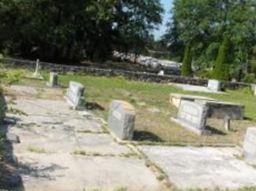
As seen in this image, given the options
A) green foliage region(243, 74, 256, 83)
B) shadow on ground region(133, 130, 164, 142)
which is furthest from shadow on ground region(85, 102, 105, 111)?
green foliage region(243, 74, 256, 83)

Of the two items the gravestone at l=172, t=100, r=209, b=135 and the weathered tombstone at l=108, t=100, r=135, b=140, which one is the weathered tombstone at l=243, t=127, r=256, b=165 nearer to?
the weathered tombstone at l=108, t=100, r=135, b=140

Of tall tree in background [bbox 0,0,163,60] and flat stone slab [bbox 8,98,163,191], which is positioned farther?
tall tree in background [bbox 0,0,163,60]

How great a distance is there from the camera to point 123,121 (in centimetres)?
1138

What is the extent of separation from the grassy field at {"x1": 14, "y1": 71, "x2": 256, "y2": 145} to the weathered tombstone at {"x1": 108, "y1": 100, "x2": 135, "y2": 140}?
1.28 feet

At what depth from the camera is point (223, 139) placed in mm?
13211

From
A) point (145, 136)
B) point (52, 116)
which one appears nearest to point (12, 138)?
point (145, 136)

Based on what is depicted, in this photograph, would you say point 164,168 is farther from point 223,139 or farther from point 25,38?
point 25,38

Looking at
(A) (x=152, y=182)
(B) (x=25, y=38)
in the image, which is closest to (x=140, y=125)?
(A) (x=152, y=182)

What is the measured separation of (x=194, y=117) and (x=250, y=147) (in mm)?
3833

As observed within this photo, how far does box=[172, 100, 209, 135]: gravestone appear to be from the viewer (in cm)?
1370

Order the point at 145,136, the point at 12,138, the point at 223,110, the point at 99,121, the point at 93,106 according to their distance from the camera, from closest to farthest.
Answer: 1. the point at 12,138
2. the point at 145,136
3. the point at 99,121
4. the point at 223,110
5. the point at 93,106

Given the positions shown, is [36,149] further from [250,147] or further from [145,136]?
[250,147]

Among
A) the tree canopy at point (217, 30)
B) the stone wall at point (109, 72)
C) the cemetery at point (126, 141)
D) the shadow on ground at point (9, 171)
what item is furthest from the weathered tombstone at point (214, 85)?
the shadow on ground at point (9, 171)

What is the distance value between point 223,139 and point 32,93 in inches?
307
